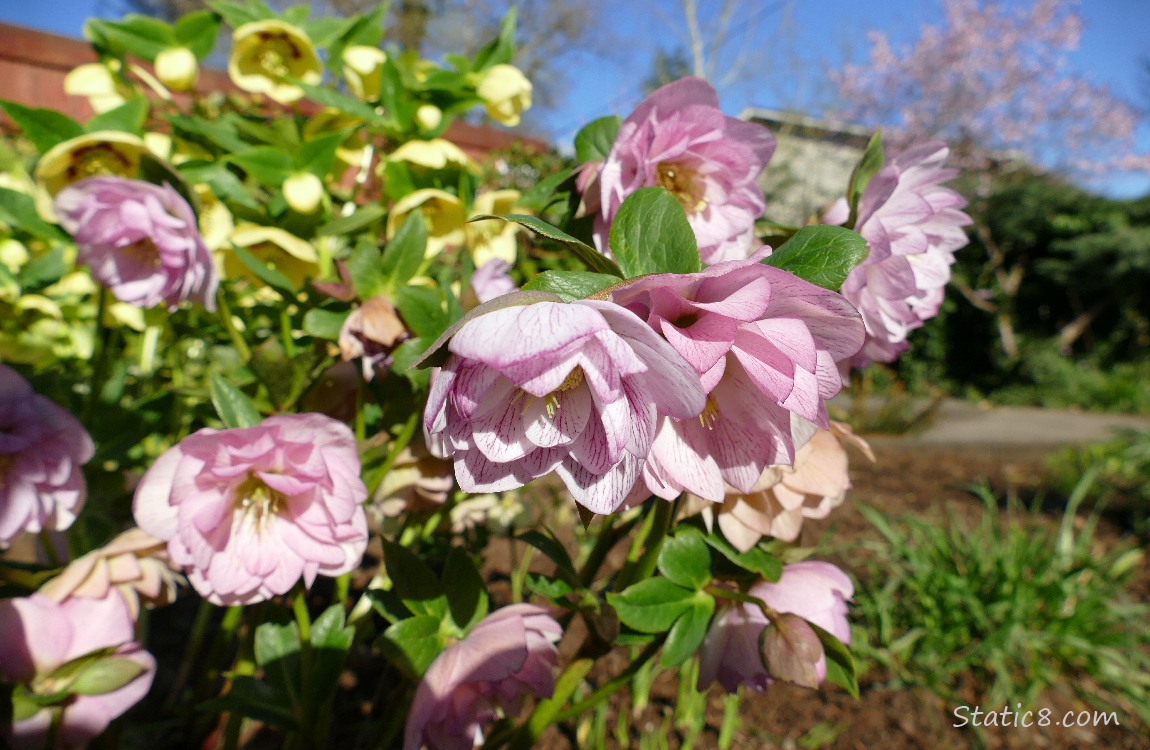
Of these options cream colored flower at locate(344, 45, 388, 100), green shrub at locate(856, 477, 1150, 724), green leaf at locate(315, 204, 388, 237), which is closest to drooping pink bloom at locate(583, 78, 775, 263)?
green leaf at locate(315, 204, 388, 237)

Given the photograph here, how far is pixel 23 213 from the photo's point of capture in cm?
66

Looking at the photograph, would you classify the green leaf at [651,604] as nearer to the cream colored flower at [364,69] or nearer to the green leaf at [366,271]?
the green leaf at [366,271]

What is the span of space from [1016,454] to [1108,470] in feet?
2.41

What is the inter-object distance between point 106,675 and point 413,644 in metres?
0.27

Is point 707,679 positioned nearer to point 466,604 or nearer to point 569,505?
point 466,604

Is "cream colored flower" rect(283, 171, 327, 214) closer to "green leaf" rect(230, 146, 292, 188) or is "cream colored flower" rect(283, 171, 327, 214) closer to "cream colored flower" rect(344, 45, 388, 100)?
"green leaf" rect(230, 146, 292, 188)

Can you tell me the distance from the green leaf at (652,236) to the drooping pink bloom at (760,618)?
29 cm

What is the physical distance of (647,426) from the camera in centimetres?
29

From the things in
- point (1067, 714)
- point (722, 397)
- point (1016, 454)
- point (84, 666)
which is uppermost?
point (722, 397)

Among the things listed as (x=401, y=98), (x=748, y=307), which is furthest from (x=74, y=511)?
(x=748, y=307)

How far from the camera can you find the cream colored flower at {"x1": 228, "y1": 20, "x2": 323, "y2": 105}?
A: 74 centimetres

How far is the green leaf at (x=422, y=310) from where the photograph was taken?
490 mm

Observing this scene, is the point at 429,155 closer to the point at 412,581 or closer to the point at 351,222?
the point at 351,222

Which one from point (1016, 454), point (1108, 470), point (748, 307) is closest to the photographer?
point (748, 307)
